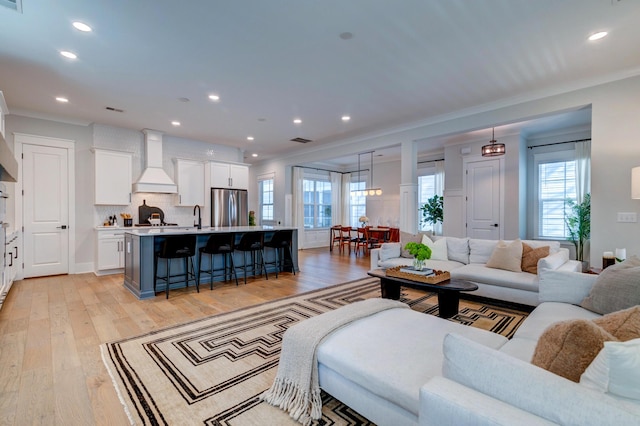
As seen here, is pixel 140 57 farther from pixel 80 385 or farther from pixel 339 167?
pixel 339 167

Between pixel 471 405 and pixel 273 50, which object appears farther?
pixel 273 50

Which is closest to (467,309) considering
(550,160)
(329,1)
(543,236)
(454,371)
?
(454,371)

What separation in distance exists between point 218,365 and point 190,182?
5.61 metres

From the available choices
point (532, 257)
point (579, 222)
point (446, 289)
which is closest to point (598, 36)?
point (532, 257)

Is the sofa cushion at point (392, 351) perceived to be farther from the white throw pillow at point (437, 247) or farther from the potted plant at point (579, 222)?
the potted plant at point (579, 222)

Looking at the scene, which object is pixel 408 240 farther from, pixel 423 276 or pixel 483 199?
pixel 483 199

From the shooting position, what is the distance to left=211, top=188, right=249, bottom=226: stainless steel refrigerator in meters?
7.50

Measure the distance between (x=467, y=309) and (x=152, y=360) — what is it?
342cm

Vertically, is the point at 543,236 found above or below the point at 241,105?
below

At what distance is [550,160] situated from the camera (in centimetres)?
655

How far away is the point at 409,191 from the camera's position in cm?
591

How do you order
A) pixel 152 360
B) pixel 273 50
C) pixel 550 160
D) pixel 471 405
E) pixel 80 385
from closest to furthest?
pixel 471 405
pixel 80 385
pixel 152 360
pixel 273 50
pixel 550 160

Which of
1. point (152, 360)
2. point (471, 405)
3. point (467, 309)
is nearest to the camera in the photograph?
point (471, 405)

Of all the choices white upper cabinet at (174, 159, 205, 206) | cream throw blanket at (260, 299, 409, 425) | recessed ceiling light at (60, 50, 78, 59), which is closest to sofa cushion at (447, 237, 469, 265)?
cream throw blanket at (260, 299, 409, 425)
